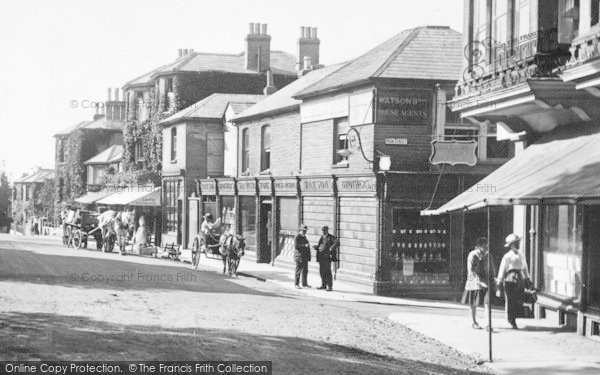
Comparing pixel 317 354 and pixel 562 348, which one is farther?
pixel 562 348

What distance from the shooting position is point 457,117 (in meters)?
22.6

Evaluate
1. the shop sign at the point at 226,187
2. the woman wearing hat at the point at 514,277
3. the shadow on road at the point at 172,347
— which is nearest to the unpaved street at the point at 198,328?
the shadow on road at the point at 172,347

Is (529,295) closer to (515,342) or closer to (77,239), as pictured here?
(515,342)

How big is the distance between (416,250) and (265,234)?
959cm

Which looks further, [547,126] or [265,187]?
[265,187]

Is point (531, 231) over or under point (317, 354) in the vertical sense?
over

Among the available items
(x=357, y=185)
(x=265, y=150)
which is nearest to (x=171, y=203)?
(x=265, y=150)

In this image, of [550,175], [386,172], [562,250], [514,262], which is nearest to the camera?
[550,175]

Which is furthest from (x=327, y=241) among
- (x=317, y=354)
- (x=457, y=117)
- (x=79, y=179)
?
(x=79, y=179)

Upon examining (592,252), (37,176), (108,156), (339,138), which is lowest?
(592,252)

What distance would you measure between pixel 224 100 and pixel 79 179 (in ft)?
88.7

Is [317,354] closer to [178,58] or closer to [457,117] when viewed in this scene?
[457,117]

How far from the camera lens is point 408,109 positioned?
22531 millimetres

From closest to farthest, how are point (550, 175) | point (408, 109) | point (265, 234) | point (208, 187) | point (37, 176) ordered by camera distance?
1. point (550, 175)
2. point (408, 109)
3. point (265, 234)
4. point (208, 187)
5. point (37, 176)
